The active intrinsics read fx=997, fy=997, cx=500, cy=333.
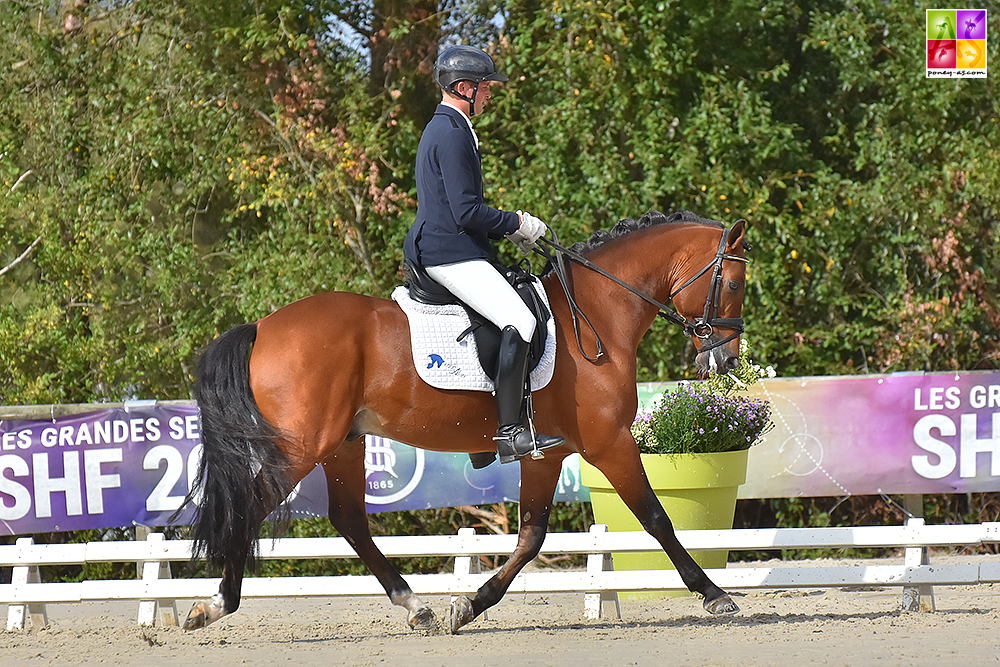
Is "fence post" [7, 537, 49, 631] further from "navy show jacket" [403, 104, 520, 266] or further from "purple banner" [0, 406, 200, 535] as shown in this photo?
"navy show jacket" [403, 104, 520, 266]

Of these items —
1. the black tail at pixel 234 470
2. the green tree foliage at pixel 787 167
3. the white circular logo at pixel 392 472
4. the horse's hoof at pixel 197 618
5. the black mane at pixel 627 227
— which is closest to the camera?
the black tail at pixel 234 470

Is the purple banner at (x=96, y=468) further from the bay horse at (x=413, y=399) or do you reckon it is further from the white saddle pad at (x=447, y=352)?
the white saddle pad at (x=447, y=352)

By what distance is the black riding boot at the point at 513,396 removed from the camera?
4383 millimetres

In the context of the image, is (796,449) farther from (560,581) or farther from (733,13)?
(733,13)

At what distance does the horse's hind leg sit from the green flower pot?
1.31 meters

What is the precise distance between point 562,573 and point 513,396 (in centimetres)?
112

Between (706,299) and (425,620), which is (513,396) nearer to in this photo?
(706,299)

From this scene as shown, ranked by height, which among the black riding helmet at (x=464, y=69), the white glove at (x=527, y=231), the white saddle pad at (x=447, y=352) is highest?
the black riding helmet at (x=464, y=69)

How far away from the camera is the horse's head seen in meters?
4.82

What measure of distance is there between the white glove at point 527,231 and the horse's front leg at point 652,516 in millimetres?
1028

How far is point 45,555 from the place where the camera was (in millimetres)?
5156

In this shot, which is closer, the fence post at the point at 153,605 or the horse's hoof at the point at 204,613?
the horse's hoof at the point at 204,613

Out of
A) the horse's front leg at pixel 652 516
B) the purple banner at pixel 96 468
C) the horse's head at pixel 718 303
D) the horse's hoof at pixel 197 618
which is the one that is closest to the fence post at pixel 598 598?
the horse's front leg at pixel 652 516

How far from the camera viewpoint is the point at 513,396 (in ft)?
14.5
